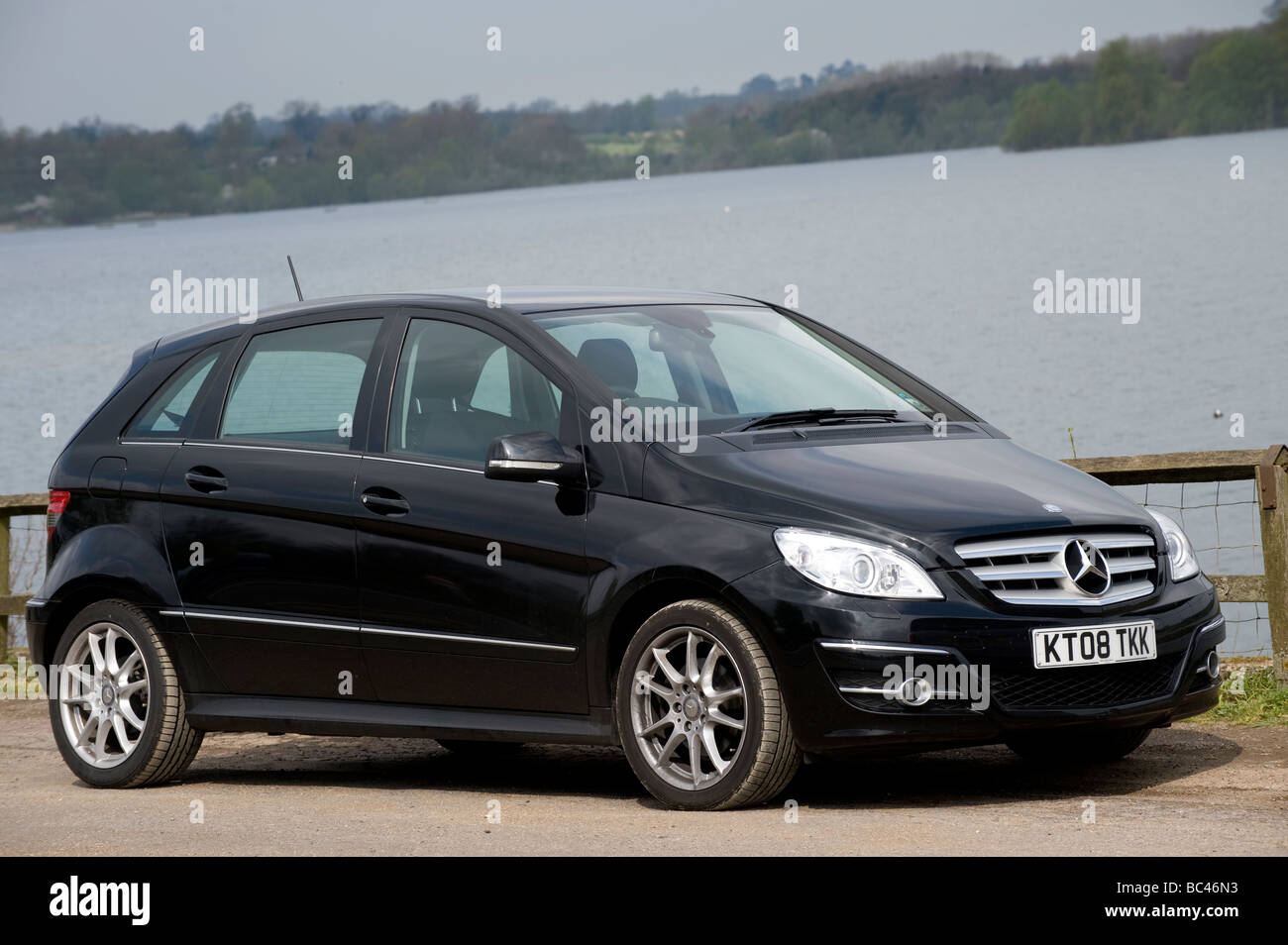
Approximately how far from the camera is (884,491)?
631 cm

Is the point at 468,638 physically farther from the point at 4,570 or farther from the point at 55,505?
the point at 4,570

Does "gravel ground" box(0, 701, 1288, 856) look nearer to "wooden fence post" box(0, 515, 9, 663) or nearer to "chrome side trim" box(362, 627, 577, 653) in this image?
"chrome side trim" box(362, 627, 577, 653)

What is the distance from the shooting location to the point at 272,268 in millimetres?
86562

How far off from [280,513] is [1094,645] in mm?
3142

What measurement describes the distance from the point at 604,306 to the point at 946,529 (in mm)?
1908

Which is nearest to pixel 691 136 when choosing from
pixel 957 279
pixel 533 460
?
pixel 957 279

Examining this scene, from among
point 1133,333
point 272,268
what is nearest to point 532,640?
point 1133,333

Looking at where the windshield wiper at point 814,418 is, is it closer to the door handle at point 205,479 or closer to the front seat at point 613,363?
the front seat at point 613,363

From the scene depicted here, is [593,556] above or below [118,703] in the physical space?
above

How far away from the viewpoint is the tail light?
8211 millimetres

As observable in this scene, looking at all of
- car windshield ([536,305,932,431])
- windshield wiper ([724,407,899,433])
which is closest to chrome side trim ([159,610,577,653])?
car windshield ([536,305,932,431])

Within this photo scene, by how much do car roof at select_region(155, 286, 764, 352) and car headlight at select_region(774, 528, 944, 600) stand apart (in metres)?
1.67
